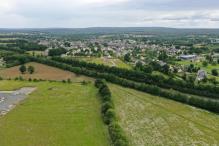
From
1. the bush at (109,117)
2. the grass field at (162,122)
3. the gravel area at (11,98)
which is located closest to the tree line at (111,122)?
the bush at (109,117)

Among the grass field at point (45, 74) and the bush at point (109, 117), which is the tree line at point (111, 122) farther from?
the grass field at point (45, 74)

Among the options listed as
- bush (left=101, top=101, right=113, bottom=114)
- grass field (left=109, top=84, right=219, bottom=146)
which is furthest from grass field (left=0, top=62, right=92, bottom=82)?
bush (left=101, top=101, right=113, bottom=114)

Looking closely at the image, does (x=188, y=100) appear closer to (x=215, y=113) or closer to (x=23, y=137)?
(x=215, y=113)

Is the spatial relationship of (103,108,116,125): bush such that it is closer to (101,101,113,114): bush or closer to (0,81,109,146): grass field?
(0,81,109,146): grass field

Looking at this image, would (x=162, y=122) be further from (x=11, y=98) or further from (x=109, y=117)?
(x=11, y=98)

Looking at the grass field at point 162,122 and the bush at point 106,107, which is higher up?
the bush at point 106,107
